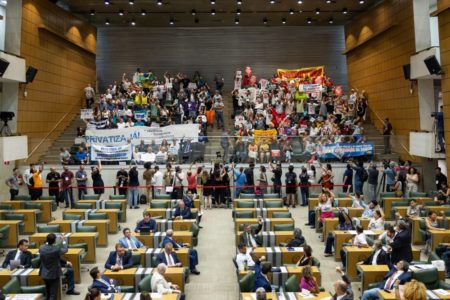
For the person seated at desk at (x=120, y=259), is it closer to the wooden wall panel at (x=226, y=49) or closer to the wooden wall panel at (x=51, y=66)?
the wooden wall panel at (x=51, y=66)

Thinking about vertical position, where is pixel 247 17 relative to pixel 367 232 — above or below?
above

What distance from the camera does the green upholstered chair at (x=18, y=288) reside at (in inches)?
360

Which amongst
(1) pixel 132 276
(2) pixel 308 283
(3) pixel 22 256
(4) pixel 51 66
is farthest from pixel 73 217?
(4) pixel 51 66

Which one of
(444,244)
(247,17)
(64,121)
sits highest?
(247,17)

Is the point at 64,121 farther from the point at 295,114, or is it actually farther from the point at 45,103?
the point at 295,114

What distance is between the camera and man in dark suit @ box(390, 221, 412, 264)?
10273 millimetres

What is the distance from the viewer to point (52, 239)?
9797 millimetres

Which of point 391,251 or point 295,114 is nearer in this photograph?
point 391,251

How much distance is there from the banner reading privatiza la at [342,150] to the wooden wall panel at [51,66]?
12.5 m

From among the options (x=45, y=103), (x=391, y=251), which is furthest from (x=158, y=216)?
(x=45, y=103)

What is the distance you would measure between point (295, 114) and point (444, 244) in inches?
584

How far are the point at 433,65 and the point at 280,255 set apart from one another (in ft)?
36.4

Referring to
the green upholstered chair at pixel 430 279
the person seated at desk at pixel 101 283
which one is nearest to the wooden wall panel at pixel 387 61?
the green upholstered chair at pixel 430 279

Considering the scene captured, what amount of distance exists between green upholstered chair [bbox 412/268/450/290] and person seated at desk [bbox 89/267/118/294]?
5663 millimetres
